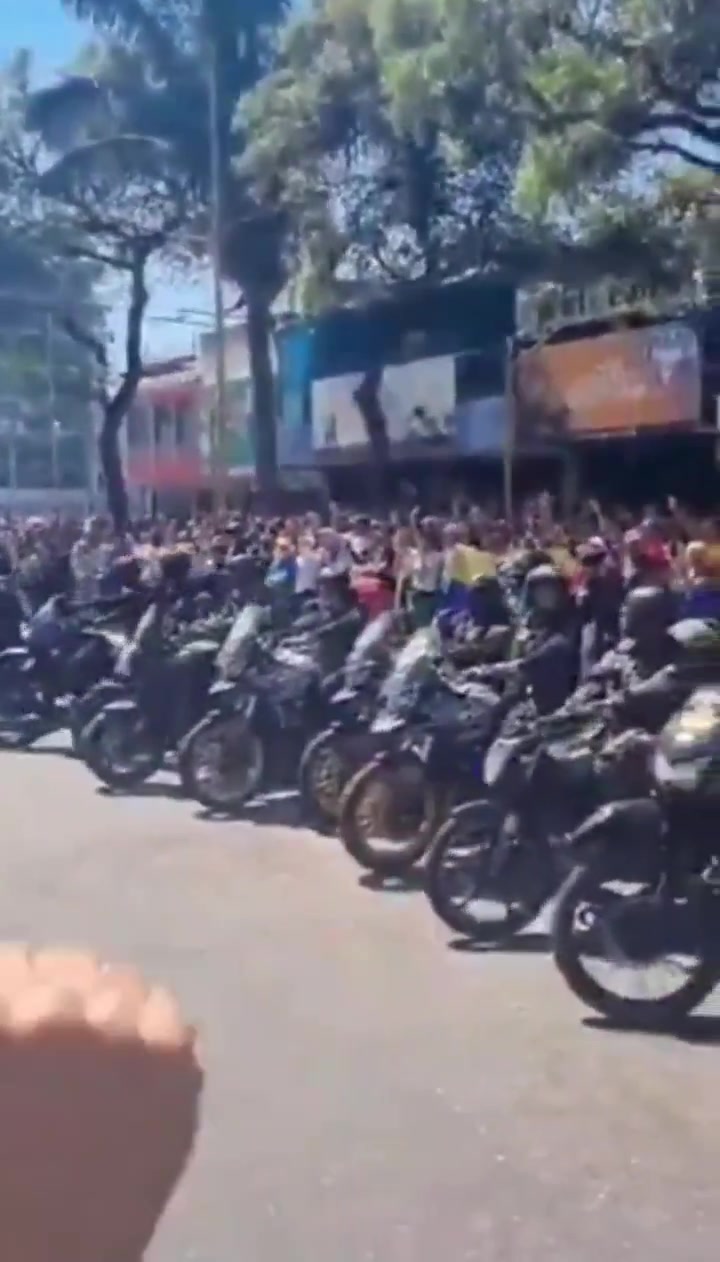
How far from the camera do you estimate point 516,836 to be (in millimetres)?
8438

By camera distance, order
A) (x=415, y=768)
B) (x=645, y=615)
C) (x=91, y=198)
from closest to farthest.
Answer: (x=645, y=615), (x=415, y=768), (x=91, y=198)

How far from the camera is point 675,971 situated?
698 cm

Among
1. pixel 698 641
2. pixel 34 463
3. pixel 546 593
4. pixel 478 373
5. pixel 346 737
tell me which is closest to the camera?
pixel 698 641

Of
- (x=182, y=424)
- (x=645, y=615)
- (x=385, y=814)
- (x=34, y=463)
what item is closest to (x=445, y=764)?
(x=385, y=814)

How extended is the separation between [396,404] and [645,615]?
2217cm

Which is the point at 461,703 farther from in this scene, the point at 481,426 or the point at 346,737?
the point at 481,426

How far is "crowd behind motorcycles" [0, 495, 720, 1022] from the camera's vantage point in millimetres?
7070

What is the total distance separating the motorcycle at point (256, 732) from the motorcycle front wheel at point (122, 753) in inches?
40.7

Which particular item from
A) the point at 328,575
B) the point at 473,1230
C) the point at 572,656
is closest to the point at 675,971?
the point at 473,1230

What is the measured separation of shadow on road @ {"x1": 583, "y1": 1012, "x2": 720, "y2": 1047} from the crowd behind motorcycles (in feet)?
0.19

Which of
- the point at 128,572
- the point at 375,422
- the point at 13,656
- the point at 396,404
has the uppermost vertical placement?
the point at 396,404

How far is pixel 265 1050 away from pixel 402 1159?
1.15 meters

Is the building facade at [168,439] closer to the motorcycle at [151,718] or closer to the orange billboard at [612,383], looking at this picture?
the orange billboard at [612,383]

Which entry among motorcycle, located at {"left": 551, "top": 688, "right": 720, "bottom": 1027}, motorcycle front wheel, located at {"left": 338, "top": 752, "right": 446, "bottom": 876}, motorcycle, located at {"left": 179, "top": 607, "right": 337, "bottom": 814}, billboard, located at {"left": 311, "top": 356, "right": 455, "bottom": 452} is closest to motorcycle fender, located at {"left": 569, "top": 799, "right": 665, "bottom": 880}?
motorcycle, located at {"left": 551, "top": 688, "right": 720, "bottom": 1027}
